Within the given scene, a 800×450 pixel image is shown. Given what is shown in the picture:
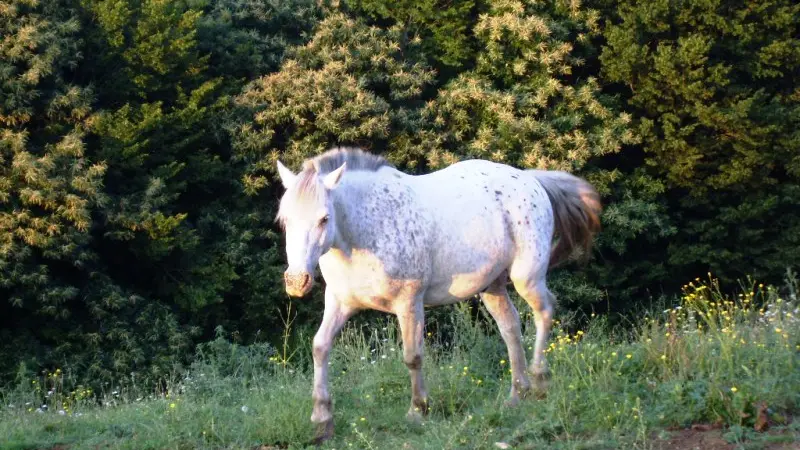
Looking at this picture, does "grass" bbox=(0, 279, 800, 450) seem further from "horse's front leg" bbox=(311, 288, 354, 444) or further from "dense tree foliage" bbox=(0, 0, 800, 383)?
"dense tree foliage" bbox=(0, 0, 800, 383)

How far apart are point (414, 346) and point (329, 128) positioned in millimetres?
13302

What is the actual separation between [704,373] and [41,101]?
1503 cm

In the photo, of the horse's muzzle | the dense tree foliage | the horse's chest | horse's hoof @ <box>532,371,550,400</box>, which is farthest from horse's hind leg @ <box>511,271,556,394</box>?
the dense tree foliage

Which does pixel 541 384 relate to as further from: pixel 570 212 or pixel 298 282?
pixel 298 282

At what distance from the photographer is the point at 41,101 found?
18.7 meters

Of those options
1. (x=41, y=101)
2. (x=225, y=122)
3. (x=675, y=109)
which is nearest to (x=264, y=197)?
(x=225, y=122)

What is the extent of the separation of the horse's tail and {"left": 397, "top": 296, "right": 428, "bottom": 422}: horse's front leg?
77.7 inches

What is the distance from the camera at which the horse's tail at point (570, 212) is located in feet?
28.2

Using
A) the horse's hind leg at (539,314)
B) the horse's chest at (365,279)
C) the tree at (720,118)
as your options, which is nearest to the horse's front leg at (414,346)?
the horse's chest at (365,279)

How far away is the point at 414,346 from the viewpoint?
712 centimetres

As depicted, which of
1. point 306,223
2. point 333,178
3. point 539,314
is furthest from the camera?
point 539,314

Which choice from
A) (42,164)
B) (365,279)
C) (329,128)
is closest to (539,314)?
(365,279)

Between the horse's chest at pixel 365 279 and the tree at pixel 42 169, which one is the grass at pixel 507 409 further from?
the tree at pixel 42 169

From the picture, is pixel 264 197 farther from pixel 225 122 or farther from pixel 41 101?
pixel 41 101
